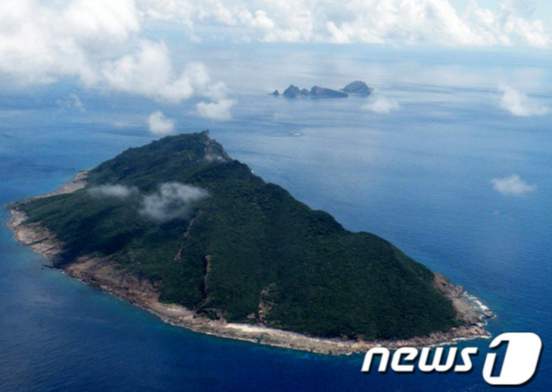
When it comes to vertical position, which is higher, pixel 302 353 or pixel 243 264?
pixel 243 264

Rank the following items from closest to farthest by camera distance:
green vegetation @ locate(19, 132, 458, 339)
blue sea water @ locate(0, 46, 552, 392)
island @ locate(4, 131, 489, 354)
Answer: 1. blue sea water @ locate(0, 46, 552, 392)
2. island @ locate(4, 131, 489, 354)
3. green vegetation @ locate(19, 132, 458, 339)

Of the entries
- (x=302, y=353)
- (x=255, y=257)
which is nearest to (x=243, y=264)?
(x=255, y=257)

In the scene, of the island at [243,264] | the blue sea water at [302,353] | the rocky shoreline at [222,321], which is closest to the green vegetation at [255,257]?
the island at [243,264]

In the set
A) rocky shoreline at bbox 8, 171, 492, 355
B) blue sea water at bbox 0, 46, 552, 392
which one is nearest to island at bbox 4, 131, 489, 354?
rocky shoreline at bbox 8, 171, 492, 355

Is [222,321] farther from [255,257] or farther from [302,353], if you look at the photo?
[255,257]

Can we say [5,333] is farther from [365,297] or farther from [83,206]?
[365,297]

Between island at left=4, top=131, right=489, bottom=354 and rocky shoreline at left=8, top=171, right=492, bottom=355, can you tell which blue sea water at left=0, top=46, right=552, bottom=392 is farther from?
island at left=4, top=131, right=489, bottom=354

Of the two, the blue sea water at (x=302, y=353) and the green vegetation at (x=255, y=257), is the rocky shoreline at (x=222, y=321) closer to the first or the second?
the green vegetation at (x=255, y=257)
